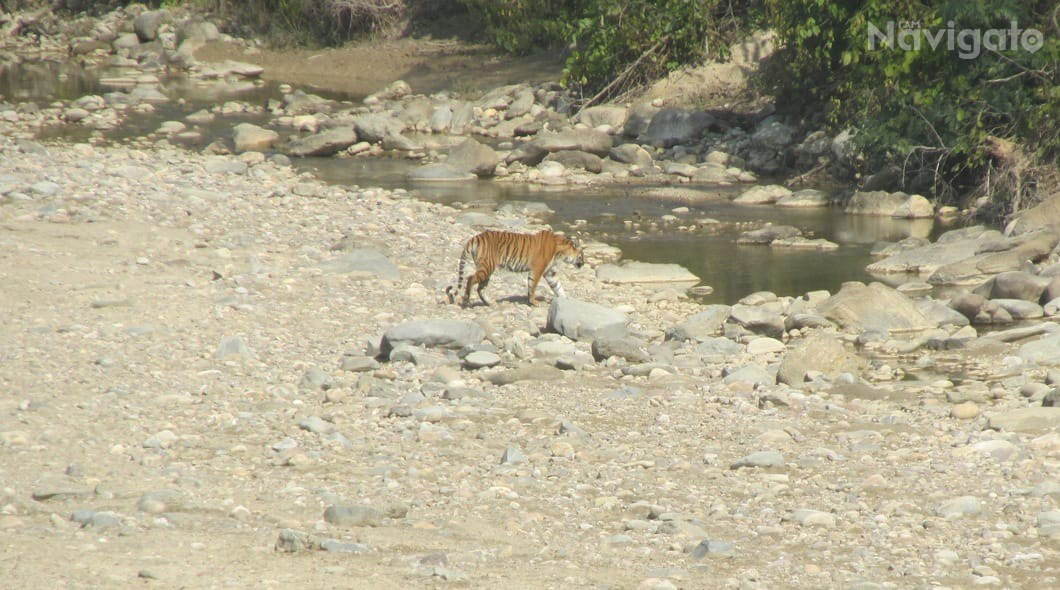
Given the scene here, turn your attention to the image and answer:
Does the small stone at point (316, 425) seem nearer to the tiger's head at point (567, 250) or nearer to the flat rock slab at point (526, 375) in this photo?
the flat rock slab at point (526, 375)

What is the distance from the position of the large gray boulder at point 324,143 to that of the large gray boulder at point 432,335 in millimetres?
14121

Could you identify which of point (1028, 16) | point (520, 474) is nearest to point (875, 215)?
point (1028, 16)

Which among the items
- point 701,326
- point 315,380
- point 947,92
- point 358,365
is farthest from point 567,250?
point 947,92

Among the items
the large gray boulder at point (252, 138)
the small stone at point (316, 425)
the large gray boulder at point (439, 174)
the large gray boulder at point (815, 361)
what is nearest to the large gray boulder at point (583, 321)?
the large gray boulder at point (815, 361)

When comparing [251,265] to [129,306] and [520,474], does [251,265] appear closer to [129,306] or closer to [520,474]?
[129,306]

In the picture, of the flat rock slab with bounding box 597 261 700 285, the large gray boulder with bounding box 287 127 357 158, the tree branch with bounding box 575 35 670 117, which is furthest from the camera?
the tree branch with bounding box 575 35 670 117

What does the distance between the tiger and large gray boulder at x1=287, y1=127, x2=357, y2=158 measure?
12147mm

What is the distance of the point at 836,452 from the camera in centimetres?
816

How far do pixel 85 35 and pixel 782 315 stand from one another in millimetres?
35388

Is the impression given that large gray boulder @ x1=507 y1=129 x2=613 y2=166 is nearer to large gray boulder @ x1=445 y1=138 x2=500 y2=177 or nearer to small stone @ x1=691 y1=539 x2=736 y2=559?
large gray boulder @ x1=445 y1=138 x2=500 y2=177

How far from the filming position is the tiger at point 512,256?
12414 mm

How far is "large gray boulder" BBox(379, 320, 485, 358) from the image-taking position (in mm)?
10305

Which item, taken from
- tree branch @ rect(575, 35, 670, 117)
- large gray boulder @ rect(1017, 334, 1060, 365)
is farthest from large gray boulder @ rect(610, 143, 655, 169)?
large gray boulder @ rect(1017, 334, 1060, 365)

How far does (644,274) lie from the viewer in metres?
14.9
